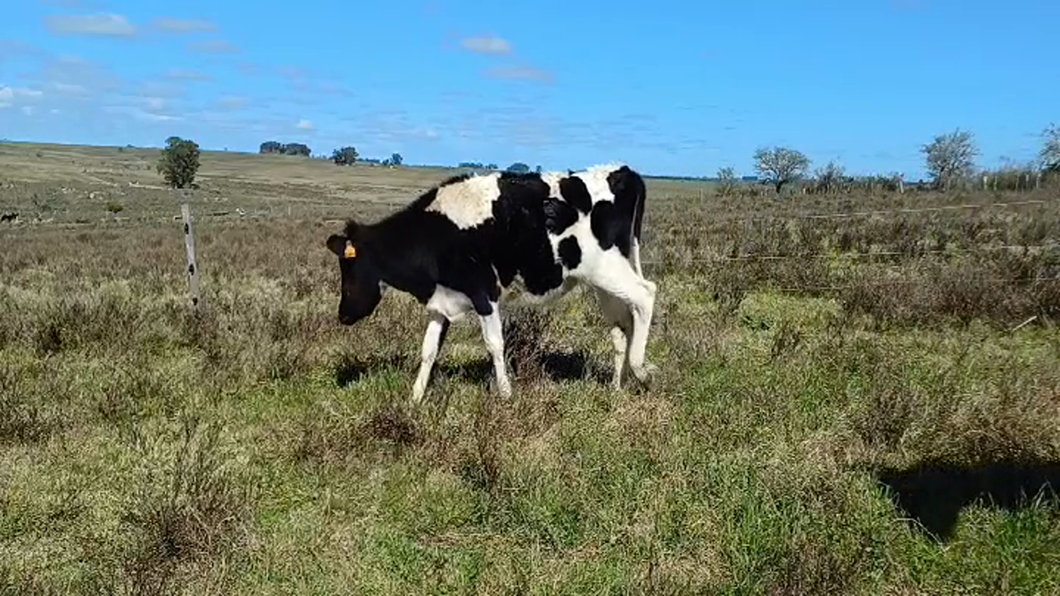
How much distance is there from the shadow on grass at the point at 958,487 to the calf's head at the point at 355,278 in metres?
4.84

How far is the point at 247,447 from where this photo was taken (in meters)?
6.21

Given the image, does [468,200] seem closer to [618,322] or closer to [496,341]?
[496,341]

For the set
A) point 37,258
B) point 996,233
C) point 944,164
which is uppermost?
point 944,164

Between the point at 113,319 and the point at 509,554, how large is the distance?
767 centimetres

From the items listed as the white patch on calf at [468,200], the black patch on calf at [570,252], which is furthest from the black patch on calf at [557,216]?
the white patch on calf at [468,200]

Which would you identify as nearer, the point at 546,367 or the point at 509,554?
the point at 509,554

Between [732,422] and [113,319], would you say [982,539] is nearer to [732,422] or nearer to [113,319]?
[732,422]

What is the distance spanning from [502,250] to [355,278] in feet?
5.11

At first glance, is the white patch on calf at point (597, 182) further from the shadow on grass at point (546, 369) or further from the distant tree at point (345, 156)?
the distant tree at point (345, 156)

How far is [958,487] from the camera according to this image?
5.02 m

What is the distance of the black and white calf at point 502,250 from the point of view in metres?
7.54

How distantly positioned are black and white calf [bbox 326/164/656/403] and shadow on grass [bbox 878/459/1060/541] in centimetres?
273

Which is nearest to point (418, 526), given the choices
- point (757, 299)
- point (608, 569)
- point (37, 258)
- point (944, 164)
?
point (608, 569)

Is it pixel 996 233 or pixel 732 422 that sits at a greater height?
pixel 996 233
